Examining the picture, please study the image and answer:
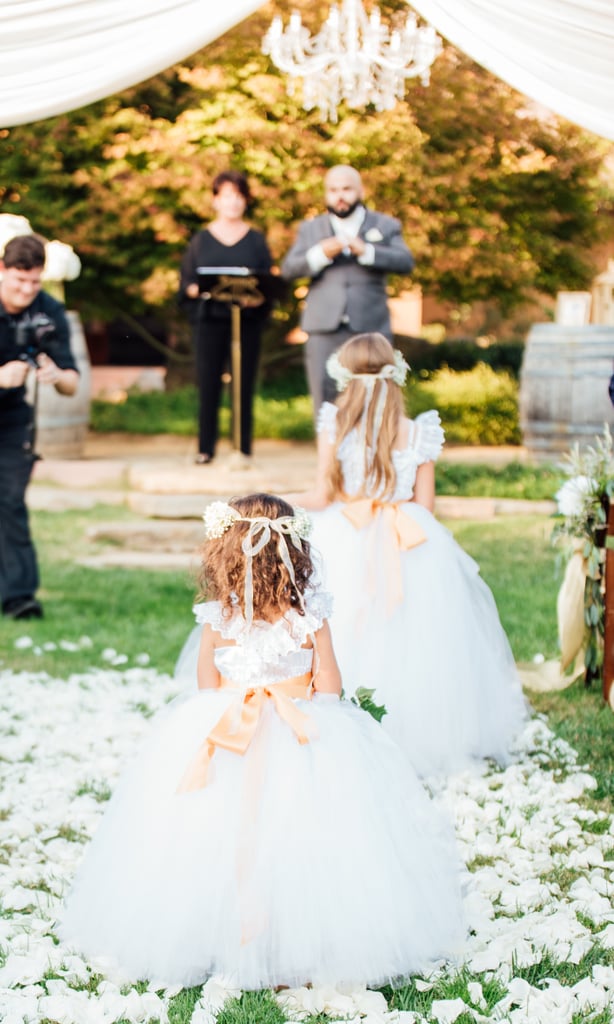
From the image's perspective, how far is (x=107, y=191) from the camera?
12.1m

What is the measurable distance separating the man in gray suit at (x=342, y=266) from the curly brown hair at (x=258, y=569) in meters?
4.12

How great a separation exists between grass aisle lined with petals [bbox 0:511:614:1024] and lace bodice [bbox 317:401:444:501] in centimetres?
93

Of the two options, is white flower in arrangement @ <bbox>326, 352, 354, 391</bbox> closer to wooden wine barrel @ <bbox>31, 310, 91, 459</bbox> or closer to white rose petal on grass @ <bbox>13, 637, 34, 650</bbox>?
white rose petal on grass @ <bbox>13, 637, 34, 650</bbox>

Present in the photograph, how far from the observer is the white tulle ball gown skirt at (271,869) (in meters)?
2.50

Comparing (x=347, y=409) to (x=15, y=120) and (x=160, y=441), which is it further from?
(x=160, y=441)

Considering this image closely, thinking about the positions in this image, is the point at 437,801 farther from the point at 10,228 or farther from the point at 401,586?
the point at 10,228

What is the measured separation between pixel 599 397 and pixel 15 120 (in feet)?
23.4

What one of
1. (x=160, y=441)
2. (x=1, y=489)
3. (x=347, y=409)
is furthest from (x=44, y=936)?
(x=160, y=441)

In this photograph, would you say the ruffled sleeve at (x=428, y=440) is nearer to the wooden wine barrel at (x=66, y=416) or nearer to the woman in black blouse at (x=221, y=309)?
the woman in black blouse at (x=221, y=309)

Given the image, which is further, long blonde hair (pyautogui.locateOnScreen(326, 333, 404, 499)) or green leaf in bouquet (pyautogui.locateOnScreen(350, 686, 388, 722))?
long blonde hair (pyautogui.locateOnScreen(326, 333, 404, 499))

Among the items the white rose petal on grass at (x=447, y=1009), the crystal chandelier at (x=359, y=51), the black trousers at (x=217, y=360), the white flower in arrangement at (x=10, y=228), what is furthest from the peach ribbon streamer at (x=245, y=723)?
the crystal chandelier at (x=359, y=51)

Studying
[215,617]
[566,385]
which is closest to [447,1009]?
[215,617]

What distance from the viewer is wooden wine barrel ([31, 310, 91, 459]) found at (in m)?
11.2

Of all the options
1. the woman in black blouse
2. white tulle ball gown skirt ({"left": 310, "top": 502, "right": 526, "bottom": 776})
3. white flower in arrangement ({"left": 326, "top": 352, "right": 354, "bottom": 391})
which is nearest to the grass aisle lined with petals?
white tulle ball gown skirt ({"left": 310, "top": 502, "right": 526, "bottom": 776})
